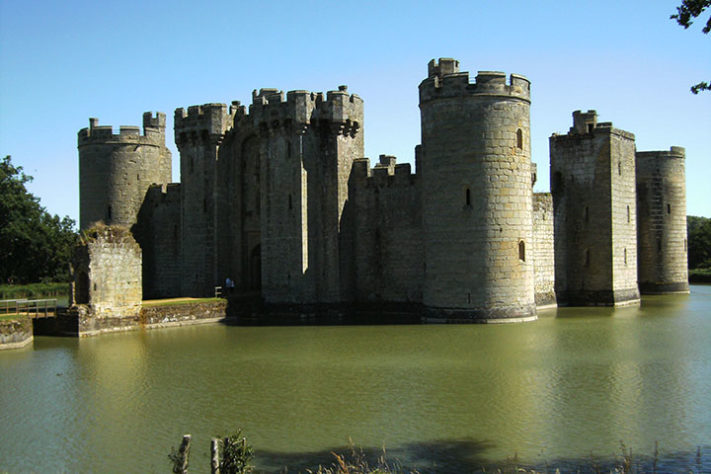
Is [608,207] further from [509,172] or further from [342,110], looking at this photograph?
[342,110]

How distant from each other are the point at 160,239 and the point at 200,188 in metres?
5.17

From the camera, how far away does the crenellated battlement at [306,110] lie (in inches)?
1088

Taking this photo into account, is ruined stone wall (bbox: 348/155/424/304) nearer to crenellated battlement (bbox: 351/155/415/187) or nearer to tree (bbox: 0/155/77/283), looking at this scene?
crenellated battlement (bbox: 351/155/415/187)

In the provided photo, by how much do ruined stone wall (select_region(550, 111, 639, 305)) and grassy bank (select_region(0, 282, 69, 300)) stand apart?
90.5 ft

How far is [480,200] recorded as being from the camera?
23922 mm

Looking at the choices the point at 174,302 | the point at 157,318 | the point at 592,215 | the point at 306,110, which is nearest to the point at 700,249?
the point at 592,215

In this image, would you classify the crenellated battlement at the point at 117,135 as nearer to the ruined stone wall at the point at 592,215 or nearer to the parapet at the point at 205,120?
the parapet at the point at 205,120

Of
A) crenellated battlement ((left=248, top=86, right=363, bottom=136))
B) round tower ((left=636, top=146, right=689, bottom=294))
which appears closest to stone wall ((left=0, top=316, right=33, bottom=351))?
crenellated battlement ((left=248, top=86, right=363, bottom=136))

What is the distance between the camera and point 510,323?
23.7 metres

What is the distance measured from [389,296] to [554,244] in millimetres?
7049

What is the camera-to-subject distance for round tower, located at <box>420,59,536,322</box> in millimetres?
23906

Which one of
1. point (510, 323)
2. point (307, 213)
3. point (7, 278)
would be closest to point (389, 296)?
point (307, 213)

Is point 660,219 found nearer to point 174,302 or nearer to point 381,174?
point 381,174

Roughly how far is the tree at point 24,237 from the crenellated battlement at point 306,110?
21826mm
